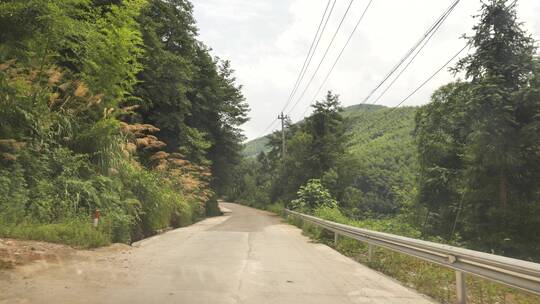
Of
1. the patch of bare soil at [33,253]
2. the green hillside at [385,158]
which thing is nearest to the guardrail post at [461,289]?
the patch of bare soil at [33,253]

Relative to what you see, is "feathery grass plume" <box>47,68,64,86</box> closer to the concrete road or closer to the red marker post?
the red marker post

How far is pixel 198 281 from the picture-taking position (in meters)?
7.48

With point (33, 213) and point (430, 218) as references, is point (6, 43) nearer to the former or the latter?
point (33, 213)

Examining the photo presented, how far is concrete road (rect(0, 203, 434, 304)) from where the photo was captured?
617 centimetres

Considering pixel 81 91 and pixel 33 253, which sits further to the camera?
pixel 81 91

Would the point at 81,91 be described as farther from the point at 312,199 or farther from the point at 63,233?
the point at 312,199

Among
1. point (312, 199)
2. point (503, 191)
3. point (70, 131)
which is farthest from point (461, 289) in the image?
point (312, 199)

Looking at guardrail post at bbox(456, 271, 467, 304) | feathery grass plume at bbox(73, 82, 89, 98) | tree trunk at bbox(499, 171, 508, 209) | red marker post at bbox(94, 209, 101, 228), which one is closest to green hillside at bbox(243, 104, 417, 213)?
tree trunk at bbox(499, 171, 508, 209)

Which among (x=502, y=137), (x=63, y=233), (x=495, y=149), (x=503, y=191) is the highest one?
(x=502, y=137)

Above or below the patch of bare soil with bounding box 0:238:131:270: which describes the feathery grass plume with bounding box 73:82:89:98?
above

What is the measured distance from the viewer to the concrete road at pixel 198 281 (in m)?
6.17

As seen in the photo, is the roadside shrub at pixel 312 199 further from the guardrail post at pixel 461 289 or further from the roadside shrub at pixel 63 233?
the guardrail post at pixel 461 289

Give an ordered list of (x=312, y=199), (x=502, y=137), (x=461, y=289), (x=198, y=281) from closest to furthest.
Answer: (x=461, y=289)
(x=198, y=281)
(x=502, y=137)
(x=312, y=199)

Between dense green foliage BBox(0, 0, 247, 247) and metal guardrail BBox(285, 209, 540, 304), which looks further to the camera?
dense green foliage BBox(0, 0, 247, 247)
